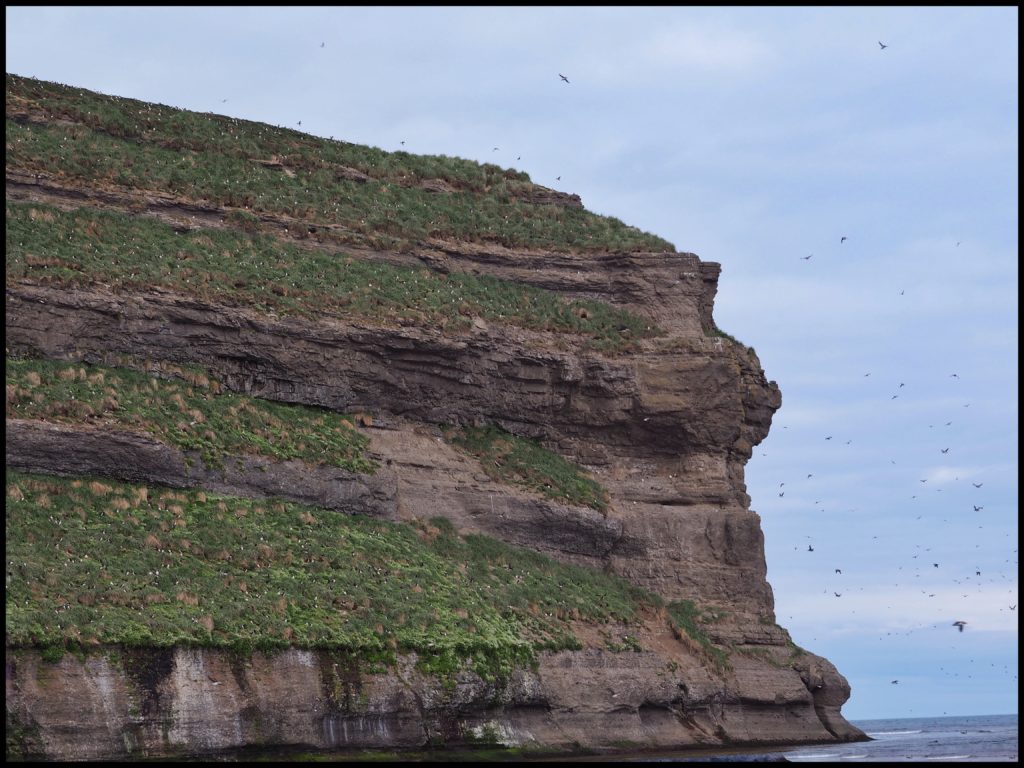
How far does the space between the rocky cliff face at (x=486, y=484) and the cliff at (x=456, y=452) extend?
0.31 feet

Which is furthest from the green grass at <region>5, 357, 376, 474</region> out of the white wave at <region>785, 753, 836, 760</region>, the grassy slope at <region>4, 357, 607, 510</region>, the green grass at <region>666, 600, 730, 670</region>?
the white wave at <region>785, 753, 836, 760</region>

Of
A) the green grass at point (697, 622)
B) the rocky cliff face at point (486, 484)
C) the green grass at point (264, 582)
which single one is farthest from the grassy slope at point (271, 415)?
the rocky cliff face at point (486, 484)

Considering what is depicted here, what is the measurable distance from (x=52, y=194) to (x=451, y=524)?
24.3 meters

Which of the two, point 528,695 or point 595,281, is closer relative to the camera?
point 528,695

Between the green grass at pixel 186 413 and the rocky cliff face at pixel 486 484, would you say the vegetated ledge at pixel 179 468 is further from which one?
the green grass at pixel 186 413

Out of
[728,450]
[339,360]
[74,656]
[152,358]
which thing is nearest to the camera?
[74,656]

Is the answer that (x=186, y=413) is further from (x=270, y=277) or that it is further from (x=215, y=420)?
(x=270, y=277)

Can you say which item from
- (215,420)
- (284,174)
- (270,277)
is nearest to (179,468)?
(215,420)

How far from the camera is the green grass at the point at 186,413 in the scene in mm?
54562

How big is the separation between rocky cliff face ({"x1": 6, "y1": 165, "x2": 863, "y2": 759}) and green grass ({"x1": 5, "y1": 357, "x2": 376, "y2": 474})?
2.91 ft

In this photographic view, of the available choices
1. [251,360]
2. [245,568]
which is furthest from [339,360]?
[245,568]

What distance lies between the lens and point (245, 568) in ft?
171

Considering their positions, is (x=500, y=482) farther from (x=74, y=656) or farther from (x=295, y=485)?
(x=74, y=656)

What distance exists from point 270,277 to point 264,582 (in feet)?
63.9
